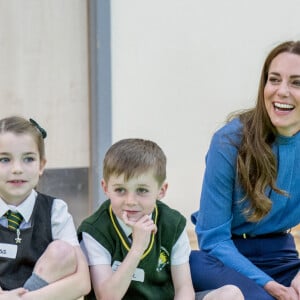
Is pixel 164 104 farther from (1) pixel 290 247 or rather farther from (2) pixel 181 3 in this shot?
(1) pixel 290 247

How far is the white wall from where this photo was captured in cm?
408

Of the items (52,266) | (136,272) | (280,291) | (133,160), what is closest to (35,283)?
(52,266)

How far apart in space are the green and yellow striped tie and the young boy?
0.66ft

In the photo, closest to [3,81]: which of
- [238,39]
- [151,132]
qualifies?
[151,132]

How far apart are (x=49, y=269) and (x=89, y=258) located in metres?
0.16

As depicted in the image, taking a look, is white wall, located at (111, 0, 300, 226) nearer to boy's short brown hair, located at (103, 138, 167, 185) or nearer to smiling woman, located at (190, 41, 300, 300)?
smiling woman, located at (190, 41, 300, 300)

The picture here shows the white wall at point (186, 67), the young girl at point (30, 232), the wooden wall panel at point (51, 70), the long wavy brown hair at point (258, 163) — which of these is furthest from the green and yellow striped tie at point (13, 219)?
the white wall at point (186, 67)

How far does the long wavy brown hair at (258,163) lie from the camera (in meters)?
2.50

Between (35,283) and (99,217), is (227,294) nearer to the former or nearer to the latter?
(99,217)

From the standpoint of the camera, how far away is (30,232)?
2215 mm

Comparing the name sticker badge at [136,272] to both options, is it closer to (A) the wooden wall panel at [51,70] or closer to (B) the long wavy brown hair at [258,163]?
(B) the long wavy brown hair at [258,163]

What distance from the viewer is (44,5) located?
386 cm

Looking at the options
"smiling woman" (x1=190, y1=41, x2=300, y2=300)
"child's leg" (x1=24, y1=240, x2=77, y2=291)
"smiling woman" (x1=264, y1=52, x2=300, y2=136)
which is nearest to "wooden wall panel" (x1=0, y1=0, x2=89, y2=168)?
"smiling woman" (x1=190, y1=41, x2=300, y2=300)

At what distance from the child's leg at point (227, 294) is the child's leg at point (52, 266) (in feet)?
1.38
